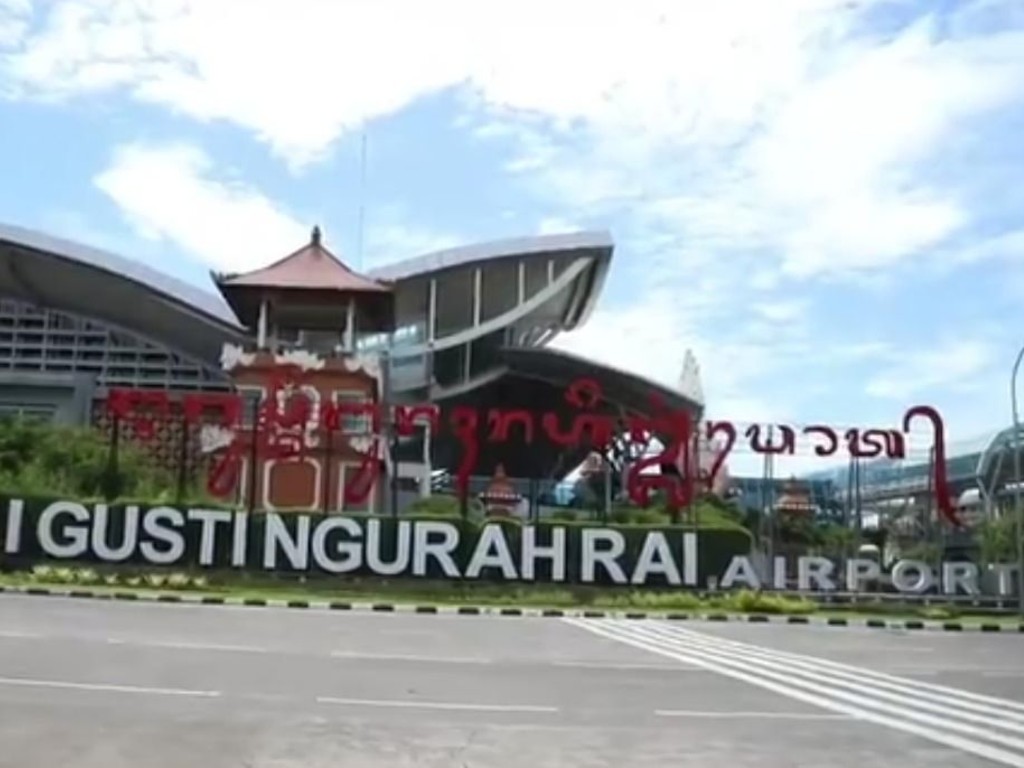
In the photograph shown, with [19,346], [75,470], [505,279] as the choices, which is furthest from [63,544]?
[505,279]

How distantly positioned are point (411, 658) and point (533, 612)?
13782 mm

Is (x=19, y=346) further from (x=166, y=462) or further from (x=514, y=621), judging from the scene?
(x=514, y=621)

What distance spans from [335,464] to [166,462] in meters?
10.0

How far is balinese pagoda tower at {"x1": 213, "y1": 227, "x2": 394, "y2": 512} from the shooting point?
144 feet

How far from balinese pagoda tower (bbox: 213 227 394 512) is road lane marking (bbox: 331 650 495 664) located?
83.8 feet

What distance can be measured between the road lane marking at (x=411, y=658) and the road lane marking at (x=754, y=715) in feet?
13.5

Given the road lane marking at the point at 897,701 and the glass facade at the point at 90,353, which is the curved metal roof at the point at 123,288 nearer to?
the glass facade at the point at 90,353

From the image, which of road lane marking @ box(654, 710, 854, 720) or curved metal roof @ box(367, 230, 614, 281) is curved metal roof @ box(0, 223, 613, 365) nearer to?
curved metal roof @ box(367, 230, 614, 281)

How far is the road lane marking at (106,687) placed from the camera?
9516 millimetres

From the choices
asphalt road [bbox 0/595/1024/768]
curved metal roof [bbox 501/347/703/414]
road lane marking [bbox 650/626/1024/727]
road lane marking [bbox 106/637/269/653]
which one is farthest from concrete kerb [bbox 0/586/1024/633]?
curved metal roof [bbox 501/347/703/414]

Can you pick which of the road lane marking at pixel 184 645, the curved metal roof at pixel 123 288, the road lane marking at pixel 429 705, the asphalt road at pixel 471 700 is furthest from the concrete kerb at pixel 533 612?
Result: the curved metal roof at pixel 123 288

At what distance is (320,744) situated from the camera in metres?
7.44

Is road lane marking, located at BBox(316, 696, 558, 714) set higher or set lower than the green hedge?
lower

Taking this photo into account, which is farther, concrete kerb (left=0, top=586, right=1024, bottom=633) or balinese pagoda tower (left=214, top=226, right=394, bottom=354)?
balinese pagoda tower (left=214, top=226, right=394, bottom=354)
